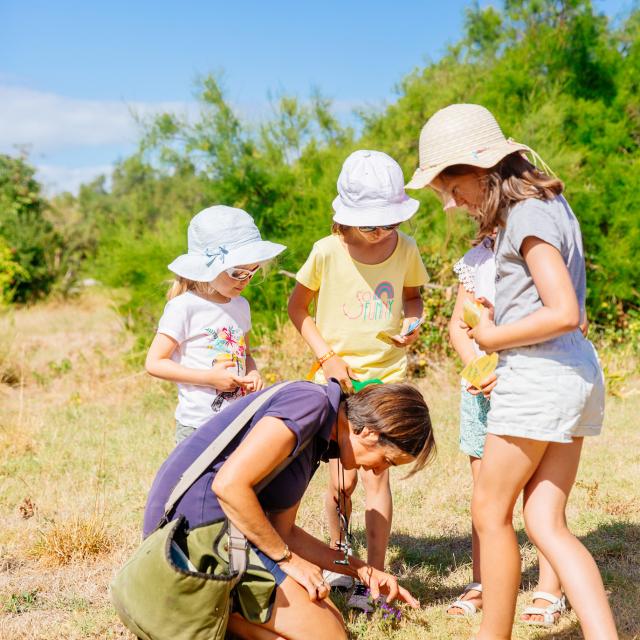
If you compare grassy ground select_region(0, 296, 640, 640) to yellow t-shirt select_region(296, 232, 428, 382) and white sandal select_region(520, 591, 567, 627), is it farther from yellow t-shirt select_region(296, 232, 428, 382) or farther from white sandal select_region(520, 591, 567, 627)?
yellow t-shirt select_region(296, 232, 428, 382)

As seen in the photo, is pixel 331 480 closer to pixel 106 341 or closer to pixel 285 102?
pixel 285 102

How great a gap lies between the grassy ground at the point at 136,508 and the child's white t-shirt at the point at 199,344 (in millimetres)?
864

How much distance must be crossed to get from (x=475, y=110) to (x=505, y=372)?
83 centimetres

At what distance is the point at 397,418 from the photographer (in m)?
2.63

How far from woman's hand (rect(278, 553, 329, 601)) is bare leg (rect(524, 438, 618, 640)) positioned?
0.75 meters

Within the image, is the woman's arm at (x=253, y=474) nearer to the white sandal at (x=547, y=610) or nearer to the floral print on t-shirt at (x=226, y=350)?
the floral print on t-shirt at (x=226, y=350)

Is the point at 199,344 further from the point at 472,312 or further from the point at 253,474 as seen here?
the point at 472,312

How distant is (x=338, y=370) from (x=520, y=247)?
113 centimetres

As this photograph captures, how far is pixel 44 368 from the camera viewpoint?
8.19m

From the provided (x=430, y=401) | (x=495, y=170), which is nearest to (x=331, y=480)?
(x=495, y=170)

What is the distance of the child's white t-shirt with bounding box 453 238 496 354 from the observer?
3033 millimetres

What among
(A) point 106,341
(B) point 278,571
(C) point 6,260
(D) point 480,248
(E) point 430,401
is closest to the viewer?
(B) point 278,571

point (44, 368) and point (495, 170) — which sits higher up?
point (495, 170)

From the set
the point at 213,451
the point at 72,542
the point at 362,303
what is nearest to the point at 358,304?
the point at 362,303
